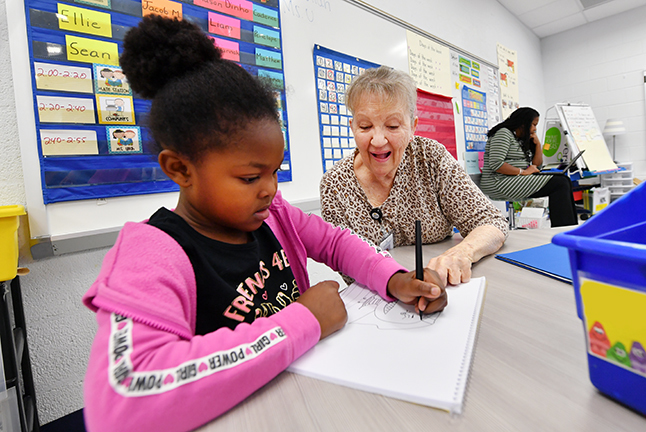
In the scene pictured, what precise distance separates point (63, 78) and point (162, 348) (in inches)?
39.6

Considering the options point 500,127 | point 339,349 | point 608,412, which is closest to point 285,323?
point 339,349

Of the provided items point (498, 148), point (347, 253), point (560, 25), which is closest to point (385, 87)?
point (347, 253)

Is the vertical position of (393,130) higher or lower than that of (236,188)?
higher

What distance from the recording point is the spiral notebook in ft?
1.09

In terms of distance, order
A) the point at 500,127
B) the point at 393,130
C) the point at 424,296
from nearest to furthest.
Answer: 1. the point at 424,296
2. the point at 393,130
3. the point at 500,127

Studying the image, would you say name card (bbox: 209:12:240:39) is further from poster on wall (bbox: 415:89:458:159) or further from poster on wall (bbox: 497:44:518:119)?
poster on wall (bbox: 497:44:518:119)

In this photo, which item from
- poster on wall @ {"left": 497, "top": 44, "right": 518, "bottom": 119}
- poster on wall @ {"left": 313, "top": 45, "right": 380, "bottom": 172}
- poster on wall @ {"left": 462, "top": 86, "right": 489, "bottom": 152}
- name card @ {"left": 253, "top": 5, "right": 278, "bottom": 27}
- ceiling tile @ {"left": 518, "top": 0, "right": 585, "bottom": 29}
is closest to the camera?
name card @ {"left": 253, "top": 5, "right": 278, "bottom": 27}

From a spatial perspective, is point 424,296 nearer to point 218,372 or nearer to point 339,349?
point 339,349

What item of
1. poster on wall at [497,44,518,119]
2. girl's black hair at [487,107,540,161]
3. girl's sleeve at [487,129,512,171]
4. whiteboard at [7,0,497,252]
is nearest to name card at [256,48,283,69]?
whiteboard at [7,0,497,252]

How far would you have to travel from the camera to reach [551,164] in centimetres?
379

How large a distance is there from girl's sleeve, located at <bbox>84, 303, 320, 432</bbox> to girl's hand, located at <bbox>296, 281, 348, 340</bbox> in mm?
80

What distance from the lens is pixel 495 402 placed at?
314mm

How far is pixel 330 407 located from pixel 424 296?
0.83ft

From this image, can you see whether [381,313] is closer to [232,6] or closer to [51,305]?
[51,305]
